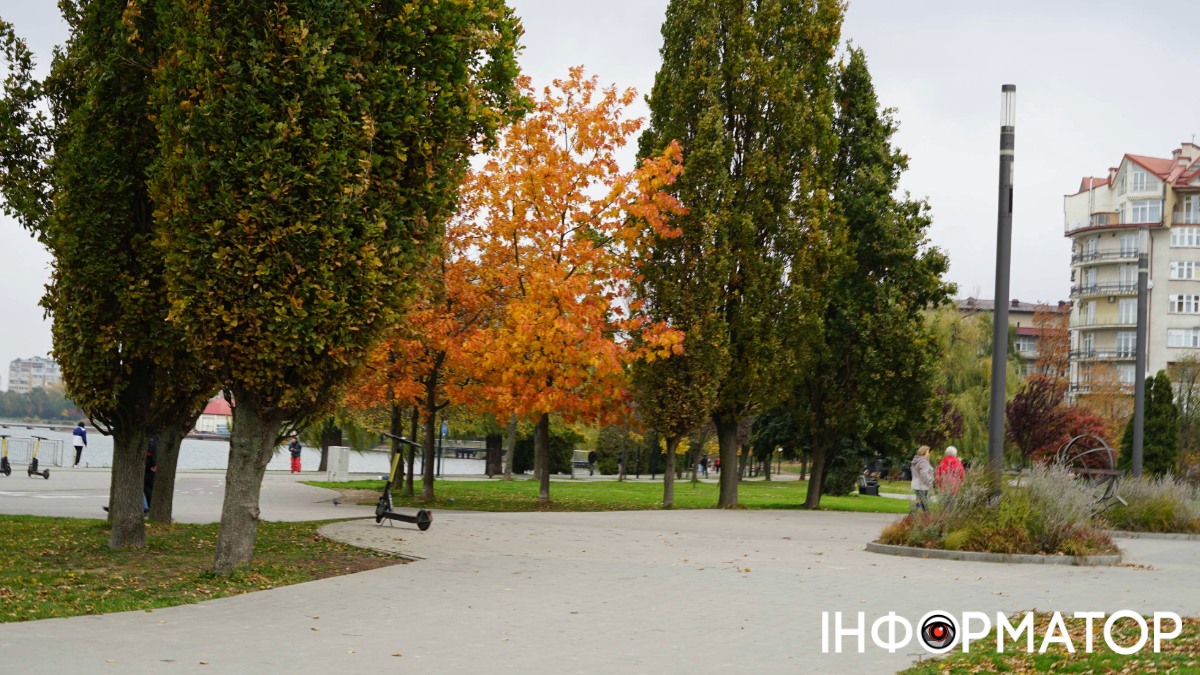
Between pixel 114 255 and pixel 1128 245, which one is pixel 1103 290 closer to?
pixel 1128 245

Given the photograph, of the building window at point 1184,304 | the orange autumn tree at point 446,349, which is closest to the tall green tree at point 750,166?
the orange autumn tree at point 446,349

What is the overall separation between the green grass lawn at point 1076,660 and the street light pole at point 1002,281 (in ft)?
21.4

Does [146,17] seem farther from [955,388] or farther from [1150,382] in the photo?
[955,388]

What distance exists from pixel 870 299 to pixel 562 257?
8794 millimetres

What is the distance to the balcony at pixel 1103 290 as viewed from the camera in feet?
278

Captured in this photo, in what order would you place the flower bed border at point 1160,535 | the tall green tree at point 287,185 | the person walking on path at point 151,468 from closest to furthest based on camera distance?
the tall green tree at point 287,185 → the person walking on path at point 151,468 → the flower bed border at point 1160,535

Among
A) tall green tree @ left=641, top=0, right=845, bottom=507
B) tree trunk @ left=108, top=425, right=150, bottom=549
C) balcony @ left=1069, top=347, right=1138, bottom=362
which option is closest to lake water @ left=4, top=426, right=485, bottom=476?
tall green tree @ left=641, top=0, right=845, bottom=507

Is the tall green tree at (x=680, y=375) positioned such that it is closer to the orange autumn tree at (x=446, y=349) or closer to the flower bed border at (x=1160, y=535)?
the orange autumn tree at (x=446, y=349)

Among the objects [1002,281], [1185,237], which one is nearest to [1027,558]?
[1002,281]

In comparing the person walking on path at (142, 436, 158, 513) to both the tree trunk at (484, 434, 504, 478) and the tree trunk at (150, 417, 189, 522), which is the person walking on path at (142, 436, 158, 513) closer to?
the tree trunk at (150, 417, 189, 522)

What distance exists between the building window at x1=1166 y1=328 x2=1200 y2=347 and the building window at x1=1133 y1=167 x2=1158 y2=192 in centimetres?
1255

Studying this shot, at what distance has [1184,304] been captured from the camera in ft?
256

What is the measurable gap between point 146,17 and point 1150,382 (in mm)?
34313

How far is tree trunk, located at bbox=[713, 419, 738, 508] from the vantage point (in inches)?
1039
